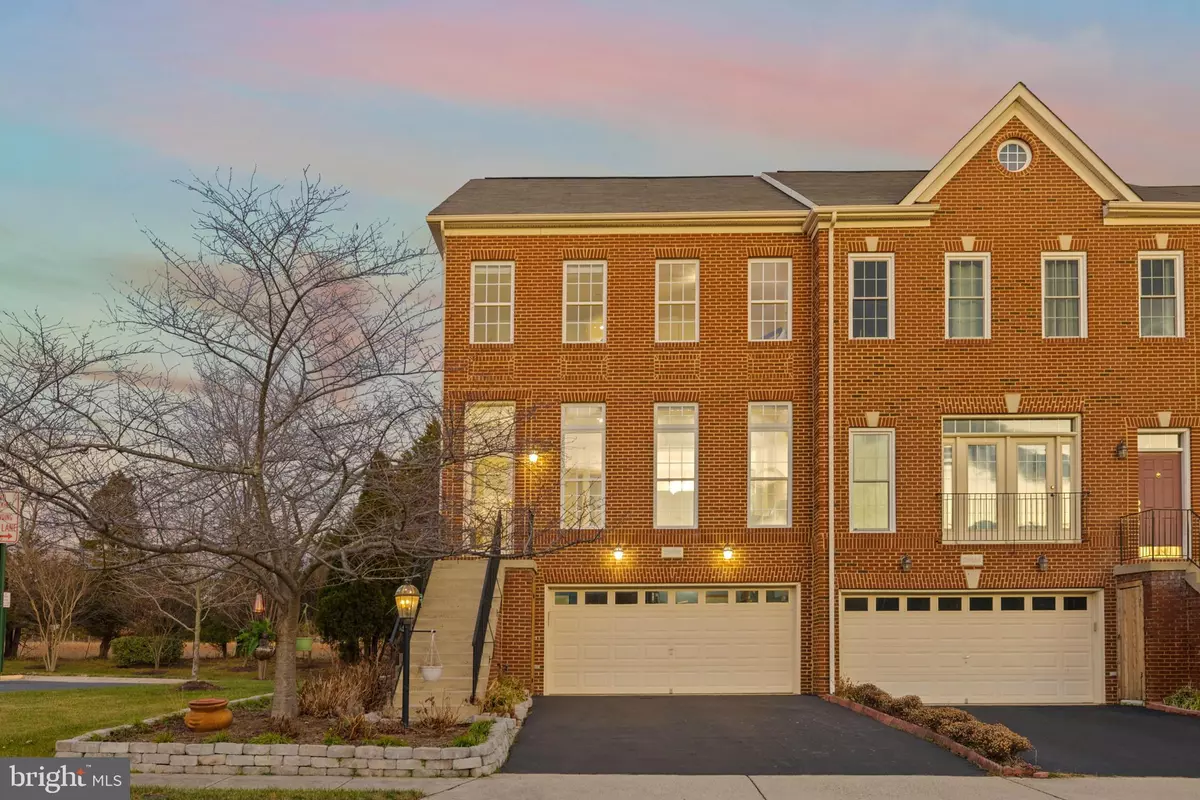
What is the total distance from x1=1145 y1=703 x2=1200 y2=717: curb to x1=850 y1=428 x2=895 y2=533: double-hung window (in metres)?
5.20

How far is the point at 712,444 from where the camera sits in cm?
2244

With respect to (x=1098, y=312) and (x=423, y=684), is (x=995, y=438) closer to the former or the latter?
(x=1098, y=312)

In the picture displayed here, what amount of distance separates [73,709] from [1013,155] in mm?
18766

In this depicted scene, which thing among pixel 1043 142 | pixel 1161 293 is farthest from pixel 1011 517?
pixel 1043 142

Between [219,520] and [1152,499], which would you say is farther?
[1152,499]

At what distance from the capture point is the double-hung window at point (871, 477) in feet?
71.8

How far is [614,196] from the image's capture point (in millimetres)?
24109

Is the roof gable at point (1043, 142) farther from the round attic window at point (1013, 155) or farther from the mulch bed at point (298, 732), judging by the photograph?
the mulch bed at point (298, 732)

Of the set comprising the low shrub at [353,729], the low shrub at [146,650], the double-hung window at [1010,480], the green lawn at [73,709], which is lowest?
the low shrub at [146,650]

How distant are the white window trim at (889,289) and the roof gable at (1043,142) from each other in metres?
1.05

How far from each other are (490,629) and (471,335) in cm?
596

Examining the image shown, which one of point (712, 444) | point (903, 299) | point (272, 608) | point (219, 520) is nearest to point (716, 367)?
point (712, 444)

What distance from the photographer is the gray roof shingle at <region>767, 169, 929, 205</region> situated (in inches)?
899

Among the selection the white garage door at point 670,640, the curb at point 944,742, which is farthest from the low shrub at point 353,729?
the white garage door at point 670,640
